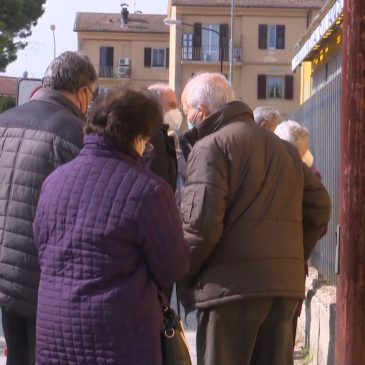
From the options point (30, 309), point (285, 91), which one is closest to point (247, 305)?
point (30, 309)

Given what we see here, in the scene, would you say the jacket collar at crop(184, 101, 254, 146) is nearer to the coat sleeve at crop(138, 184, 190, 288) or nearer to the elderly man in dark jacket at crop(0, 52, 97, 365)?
the elderly man in dark jacket at crop(0, 52, 97, 365)

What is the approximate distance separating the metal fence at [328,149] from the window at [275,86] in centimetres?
5278

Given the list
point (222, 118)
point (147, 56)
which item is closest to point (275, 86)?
point (147, 56)

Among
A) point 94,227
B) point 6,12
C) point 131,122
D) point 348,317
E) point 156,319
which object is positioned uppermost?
point 6,12

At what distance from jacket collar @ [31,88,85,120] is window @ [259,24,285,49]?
194 feet

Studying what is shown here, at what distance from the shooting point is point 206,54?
214ft

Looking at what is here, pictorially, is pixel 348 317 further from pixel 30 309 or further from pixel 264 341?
pixel 30 309

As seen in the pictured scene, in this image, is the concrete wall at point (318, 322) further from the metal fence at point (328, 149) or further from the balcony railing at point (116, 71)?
the balcony railing at point (116, 71)

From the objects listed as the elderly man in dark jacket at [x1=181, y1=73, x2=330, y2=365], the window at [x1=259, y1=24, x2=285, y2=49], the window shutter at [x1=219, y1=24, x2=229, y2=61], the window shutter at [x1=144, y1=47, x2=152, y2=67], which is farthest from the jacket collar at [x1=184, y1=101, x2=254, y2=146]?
the window shutter at [x1=144, y1=47, x2=152, y2=67]

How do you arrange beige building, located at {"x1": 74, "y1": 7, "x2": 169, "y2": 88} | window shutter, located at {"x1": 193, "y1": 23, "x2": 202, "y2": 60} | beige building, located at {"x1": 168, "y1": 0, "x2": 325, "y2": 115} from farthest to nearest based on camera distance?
1. beige building, located at {"x1": 74, "y1": 7, "x2": 169, "y2": 88}
2. window shutter, located at {"x1": 193, "y1": 23, "x2": 202, "y2": 60}
3. beige building, located at {"x1": 168, "y1": 0, "x2": 325, "y2": 115}

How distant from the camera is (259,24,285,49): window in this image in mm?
63344

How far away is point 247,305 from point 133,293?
1272mm

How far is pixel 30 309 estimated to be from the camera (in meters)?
4.34

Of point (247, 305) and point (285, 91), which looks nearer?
point (247, 305)
